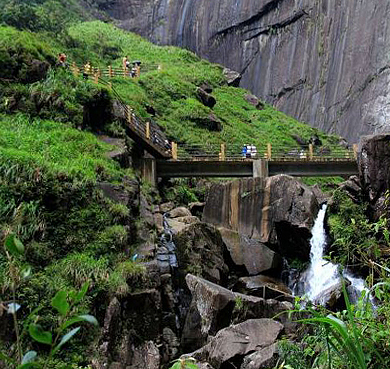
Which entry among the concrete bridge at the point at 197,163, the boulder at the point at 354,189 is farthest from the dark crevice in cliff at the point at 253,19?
the boulder at the point at 354,189

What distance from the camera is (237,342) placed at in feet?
24.8

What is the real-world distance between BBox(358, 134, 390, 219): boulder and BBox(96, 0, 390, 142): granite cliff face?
17.2 meters

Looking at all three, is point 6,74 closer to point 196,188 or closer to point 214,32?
point 196,188

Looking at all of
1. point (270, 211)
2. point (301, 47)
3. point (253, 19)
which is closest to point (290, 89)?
point (301, 47)

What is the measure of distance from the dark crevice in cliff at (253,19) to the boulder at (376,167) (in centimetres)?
3346

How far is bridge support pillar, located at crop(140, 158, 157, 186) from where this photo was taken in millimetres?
17625

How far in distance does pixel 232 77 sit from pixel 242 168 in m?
25.6

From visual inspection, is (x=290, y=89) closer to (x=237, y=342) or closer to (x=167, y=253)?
(x=167, y=253)

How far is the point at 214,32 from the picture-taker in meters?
49.2

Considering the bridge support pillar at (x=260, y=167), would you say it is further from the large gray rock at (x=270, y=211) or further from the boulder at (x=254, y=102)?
the boulder at (x=254, y=102)

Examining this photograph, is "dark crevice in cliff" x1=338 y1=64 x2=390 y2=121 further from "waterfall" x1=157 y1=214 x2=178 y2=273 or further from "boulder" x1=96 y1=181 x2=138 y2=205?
"boulder" x1=96 y1=181 x2=138 y2=205

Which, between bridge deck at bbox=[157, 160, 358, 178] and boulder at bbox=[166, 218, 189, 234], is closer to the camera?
boulder at bbox=[166, 218, 189, 234]

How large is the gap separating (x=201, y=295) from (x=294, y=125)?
29.1 metres

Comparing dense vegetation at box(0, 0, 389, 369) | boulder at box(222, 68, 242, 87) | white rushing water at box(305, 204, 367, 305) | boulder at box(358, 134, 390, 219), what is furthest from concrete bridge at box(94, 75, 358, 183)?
boulder at box(222, 68, 242, 87)
